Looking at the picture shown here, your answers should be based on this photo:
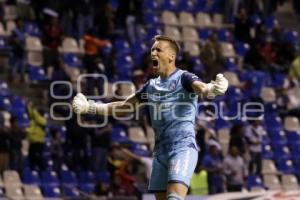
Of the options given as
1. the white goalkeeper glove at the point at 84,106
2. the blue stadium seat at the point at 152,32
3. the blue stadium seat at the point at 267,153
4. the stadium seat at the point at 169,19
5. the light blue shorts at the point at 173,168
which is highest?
the stadium seat at the point at 169,19

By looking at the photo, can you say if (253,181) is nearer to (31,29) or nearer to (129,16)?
(129,16)

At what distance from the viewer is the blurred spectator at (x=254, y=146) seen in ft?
73.1

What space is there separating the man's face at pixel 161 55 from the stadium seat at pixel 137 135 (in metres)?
11.2

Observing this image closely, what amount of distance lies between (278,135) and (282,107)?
1.06 meters

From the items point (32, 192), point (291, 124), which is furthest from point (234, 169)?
point (32, 192)

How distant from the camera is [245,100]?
23781 mm

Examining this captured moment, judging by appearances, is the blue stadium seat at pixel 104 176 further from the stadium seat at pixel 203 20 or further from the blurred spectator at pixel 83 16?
the stadium seat at pixel 203 20

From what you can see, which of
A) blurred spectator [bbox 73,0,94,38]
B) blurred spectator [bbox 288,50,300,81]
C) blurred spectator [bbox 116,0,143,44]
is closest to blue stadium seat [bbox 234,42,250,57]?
blurred spectator [bbox 288,50,300,81]

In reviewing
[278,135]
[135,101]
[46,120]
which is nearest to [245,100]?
[278,135]

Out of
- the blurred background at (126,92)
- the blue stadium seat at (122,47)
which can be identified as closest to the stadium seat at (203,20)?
the blurred background at (126,92)

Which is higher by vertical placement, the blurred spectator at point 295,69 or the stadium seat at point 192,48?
the stadium seat at point 192,48

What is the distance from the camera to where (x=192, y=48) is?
82.0 ft

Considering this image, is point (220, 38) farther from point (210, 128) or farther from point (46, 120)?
point (46, 120)

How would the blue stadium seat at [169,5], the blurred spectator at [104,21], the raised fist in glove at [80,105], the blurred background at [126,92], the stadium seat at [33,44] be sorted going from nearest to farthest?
the raised fist in glove at [80,105], the blurred background at [126,92], the stadium seat at [33,44], the blurred spectator at [104,21], the blue stadium seat at [169,5]
